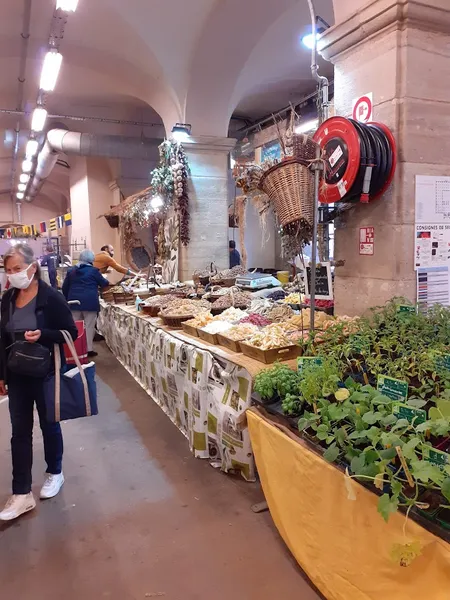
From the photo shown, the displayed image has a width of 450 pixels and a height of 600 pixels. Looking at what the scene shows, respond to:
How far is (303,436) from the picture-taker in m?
1.89

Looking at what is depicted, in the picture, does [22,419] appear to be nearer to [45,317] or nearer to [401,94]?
[45,317]

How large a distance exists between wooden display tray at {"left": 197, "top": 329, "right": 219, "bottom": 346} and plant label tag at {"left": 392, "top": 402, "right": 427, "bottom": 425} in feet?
5.96

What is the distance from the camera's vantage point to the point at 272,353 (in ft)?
8.82

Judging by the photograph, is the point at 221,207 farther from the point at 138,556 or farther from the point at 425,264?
the point at 138,556

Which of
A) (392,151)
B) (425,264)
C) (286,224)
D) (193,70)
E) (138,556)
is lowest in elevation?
(138,556)

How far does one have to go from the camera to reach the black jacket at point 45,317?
8.23 ft

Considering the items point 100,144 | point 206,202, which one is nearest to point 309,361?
point 206,202

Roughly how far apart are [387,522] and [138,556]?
138cm

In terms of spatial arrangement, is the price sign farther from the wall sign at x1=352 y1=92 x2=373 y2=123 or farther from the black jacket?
the black jacket

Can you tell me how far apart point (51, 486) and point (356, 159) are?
275 centimetres

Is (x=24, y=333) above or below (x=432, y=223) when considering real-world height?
below

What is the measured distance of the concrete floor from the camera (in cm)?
202

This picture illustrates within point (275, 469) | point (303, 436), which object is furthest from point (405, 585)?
point (275, 469)

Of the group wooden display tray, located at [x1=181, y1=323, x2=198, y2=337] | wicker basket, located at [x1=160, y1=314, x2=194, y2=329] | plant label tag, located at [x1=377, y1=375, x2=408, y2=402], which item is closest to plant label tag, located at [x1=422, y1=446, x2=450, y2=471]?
plant label tag, located at [x1=377, y1=375, x2=408, y2=402]
